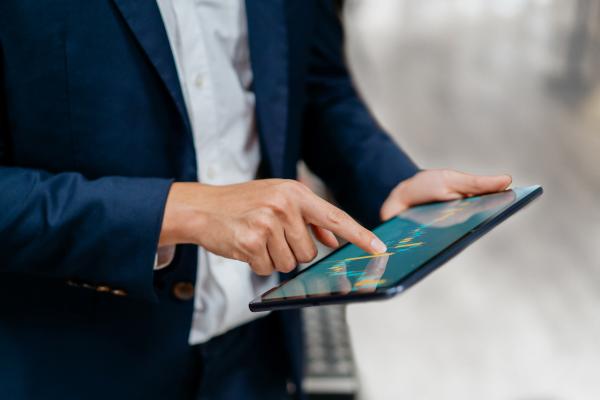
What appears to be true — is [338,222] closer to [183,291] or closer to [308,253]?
[308,253]

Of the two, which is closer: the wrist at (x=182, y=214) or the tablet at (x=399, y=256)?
the tablet at (x=399, y=256)

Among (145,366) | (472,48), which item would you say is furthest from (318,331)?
(472,48)

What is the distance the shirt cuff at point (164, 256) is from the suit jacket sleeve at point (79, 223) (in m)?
0.11

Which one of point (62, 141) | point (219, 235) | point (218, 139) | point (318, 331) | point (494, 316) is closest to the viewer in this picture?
point (219, 235)

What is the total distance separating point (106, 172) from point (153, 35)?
8.3 inches

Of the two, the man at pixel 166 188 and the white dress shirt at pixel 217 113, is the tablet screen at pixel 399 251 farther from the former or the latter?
the white dress shirt at pixel 217 113

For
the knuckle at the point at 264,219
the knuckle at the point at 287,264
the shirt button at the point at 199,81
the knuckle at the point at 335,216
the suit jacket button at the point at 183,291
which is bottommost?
the suit jacket button at the point at 183,291

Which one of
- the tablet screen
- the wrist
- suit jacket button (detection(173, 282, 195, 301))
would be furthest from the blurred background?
the wrist

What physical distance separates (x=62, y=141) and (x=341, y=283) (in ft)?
1.61

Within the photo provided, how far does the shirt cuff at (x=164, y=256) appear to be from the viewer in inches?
44.1

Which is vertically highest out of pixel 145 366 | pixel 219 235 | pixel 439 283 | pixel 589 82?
pixel 219 235

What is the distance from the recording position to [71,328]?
116 cm

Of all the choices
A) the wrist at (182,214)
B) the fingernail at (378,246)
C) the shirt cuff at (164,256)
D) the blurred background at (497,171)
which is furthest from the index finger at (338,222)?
the blurred background at (497,171)

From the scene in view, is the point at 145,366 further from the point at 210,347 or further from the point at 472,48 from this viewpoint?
the point at 472,48
